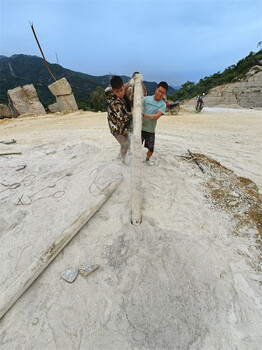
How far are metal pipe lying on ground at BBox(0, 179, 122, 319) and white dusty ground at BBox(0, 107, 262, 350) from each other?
78mm

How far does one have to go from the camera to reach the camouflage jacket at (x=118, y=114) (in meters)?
2.50

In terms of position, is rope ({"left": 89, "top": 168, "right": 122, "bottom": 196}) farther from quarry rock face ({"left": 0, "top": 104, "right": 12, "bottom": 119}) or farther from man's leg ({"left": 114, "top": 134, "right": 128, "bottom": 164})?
quarry rock face ({"left": 0, "top": 104, "right": 12, "bottom": 119})

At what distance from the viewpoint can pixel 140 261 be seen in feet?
4.97

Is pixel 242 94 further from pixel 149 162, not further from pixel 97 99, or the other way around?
pixel 149 162

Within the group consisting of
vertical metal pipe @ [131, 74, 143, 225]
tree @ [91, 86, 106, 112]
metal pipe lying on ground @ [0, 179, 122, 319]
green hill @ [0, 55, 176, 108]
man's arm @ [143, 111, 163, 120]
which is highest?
green hill @ [0, 55, 176, 108]

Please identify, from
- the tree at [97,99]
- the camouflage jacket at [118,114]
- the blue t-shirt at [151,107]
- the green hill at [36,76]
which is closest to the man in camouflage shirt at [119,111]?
the camouflage jacket at [118,114]

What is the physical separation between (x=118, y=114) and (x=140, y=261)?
204 centimetres

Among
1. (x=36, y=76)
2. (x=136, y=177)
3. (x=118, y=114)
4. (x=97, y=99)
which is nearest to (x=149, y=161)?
(x=118, y=114)

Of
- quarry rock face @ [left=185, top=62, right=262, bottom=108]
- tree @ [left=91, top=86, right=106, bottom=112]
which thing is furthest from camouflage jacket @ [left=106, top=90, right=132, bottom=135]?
tree @ [left=91, top=86, right=106, bottom=112]

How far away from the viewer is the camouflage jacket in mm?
2502

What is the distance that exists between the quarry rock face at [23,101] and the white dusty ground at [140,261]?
335 inches

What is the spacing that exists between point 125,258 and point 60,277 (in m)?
0.59

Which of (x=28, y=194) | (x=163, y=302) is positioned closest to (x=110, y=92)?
(x=28, y=194)

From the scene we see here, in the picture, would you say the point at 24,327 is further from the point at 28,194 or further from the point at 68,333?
the point at 28,194
